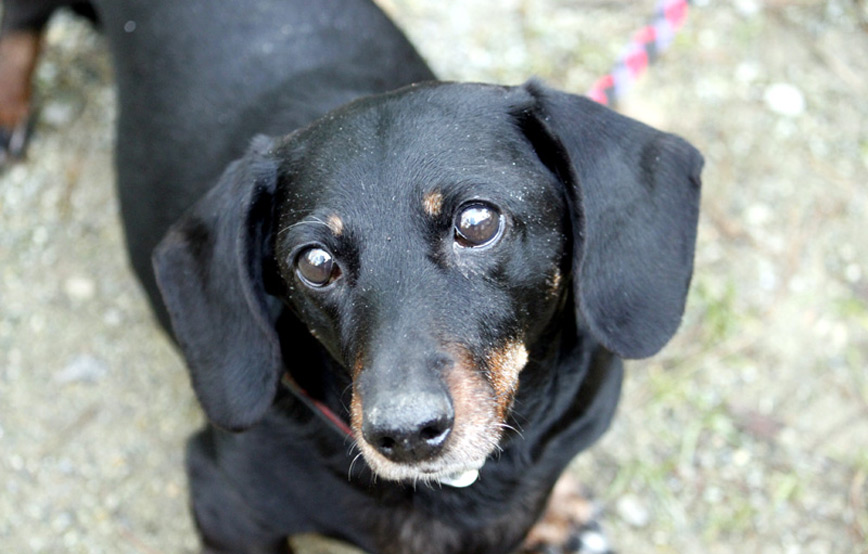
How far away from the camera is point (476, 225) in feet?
7.07

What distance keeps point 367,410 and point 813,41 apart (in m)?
3.27

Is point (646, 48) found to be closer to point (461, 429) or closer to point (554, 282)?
point (554, 282)

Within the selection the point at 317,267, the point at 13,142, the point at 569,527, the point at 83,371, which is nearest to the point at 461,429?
the point at 317,267

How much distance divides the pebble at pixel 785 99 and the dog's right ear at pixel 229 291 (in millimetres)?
2604

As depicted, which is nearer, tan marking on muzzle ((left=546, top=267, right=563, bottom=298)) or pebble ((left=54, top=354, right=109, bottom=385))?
tan marking on muzzle ((left=546, top=267, right=563, bottom=298))

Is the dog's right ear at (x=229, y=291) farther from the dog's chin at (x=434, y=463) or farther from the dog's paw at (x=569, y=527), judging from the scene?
the dog's paw at (x=569, y=527)

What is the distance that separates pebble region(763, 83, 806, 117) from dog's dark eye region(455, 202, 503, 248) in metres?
2.54

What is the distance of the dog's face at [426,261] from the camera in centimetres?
205

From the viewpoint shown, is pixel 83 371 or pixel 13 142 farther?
pixel 13 142

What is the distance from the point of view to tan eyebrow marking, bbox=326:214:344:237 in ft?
7.13

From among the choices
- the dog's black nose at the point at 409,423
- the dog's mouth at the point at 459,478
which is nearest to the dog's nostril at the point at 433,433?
the dog's black nose at the point at 409,423

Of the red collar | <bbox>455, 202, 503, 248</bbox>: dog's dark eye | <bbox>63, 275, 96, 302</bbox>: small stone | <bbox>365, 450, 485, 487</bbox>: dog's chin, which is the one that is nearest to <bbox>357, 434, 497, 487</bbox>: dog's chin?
<bbox>365, 450, 485, 487</bbox>: dog's chin

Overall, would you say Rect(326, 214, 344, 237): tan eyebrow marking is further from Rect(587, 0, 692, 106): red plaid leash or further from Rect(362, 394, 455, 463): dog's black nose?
Rect(587, 0, 692, 106): red plaid leash

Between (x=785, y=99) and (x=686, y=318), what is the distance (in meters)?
1.17
